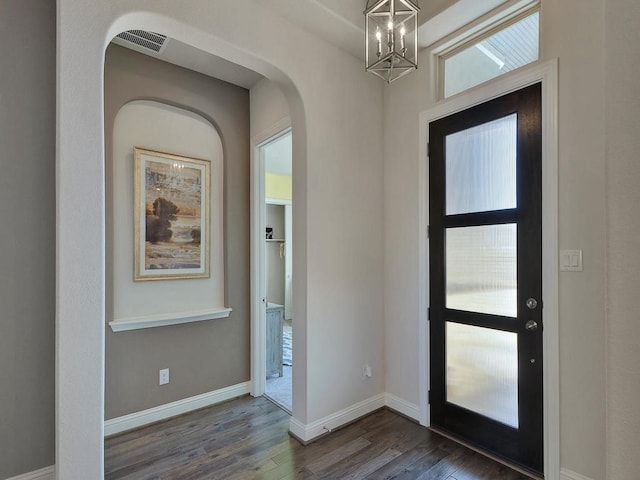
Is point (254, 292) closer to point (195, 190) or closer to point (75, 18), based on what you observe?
point (195, 190)

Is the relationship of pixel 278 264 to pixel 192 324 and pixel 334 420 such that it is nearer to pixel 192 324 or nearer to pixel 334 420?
pixel 192 324

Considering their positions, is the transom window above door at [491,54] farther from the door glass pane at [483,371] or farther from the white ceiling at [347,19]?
the door glass pane at [483,371]

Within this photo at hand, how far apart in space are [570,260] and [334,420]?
6.44 feet

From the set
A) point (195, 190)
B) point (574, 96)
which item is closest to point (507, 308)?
point (574, 96)

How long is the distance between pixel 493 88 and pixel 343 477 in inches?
105

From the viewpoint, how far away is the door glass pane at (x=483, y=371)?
217 cm

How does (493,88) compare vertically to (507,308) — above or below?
above

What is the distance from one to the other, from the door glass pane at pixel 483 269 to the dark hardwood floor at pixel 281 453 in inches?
39.0

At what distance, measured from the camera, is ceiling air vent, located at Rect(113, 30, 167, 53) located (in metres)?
2.49

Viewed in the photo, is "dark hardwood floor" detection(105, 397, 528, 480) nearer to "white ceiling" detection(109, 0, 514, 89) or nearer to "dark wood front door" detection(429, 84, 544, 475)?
"dark wood front door" detection(429, 84, 544, 475)

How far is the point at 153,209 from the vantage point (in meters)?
2.82

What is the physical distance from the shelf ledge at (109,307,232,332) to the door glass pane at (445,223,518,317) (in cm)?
200

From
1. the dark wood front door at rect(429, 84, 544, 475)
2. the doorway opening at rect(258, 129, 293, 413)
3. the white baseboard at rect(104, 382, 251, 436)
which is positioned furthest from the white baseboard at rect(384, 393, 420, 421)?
the white baseboard at rect(104, 382, 251, 436)

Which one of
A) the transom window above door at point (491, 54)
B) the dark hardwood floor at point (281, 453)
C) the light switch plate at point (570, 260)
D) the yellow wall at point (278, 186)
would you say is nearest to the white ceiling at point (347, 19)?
the transom window above door at point (491, 54)
